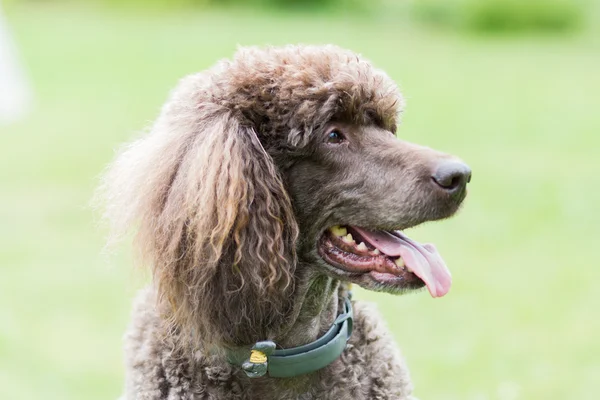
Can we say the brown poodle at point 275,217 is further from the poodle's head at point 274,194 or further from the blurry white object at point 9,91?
the blurry white object at point 9,91

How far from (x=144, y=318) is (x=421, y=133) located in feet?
24.1

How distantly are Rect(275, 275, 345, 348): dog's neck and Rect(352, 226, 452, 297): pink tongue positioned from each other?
22 cm

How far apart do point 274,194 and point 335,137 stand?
0.29 meters

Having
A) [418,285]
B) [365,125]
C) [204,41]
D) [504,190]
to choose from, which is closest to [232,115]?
[365,125]

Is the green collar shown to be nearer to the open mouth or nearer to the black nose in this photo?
the open mouth

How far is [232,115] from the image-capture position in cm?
300

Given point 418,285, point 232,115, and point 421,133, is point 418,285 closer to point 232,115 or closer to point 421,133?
point 232,115

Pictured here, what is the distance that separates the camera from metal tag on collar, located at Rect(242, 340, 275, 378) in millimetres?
2963

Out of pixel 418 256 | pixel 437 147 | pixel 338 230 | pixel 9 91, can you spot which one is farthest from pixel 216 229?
pixel 9 91

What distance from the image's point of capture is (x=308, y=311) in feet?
10.3

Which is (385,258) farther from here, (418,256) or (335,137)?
(335,137)

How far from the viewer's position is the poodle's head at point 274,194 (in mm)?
2906

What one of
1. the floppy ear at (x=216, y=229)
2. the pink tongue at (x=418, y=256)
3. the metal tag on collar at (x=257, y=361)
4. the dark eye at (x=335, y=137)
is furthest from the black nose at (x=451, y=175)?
the metal tag on collar at (x=257, y=361)

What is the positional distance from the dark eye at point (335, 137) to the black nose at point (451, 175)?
1.11 feet
